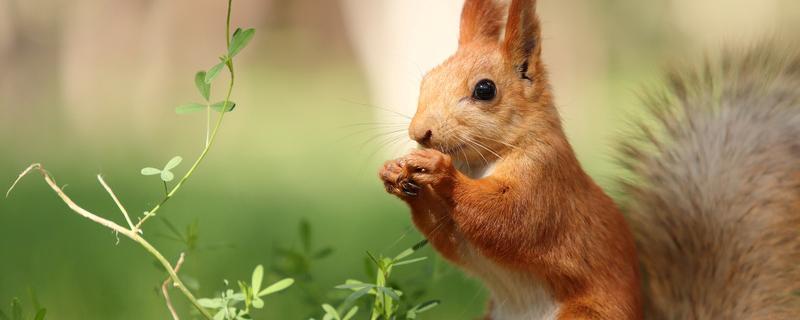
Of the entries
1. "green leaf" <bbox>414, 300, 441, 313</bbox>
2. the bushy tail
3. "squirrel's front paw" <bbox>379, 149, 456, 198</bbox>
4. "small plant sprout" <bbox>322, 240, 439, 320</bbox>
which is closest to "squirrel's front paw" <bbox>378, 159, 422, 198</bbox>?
"squirrel's front paw" <bbox>379, 149, 456, 198</bbox>

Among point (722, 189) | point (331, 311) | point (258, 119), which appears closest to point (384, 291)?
point (331, 311)

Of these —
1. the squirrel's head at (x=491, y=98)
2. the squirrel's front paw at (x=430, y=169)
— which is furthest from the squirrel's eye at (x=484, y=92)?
the squirrel's front paw at (x=430, y=169)

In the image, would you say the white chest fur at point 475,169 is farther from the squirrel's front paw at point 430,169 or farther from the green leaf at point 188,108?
the green leaf at point 188,108

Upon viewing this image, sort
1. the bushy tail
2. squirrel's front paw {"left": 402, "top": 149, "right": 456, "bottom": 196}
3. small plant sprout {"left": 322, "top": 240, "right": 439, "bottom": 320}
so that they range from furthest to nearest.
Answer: the bushy tail
small plant sprout {"left": 322, "top": 240, "right": 439, "bottom": 320}
squirrel's front paw {"left": 402, "top": 149, "right": 456, "bottom": 196}

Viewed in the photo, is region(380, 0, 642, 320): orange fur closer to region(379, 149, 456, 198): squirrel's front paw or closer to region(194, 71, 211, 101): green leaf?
region(379, 149, 456, 198): squirrel's front paw

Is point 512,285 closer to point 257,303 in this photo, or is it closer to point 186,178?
point 257,303

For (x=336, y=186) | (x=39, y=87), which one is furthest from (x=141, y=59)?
(x=336, y=186)

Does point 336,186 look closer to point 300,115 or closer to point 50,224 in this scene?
point 50,224
